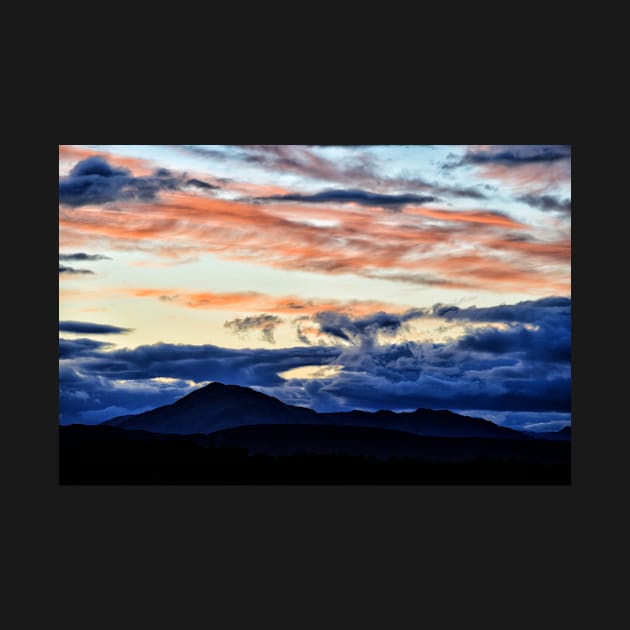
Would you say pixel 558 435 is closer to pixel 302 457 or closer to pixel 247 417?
pixel 302 457

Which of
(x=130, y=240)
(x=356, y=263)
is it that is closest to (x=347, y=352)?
(x=356, y=263)

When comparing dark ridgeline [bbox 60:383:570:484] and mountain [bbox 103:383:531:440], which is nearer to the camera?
dark ridgeline [bbox 60:383:570:484]

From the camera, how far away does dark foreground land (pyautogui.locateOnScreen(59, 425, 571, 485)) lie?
14.2 metres

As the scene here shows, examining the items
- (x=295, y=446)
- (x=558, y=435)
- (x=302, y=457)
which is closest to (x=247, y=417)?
(x=295, y=446)

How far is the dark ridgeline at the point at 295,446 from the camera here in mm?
14188

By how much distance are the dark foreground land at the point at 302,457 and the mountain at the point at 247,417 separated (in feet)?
0.28

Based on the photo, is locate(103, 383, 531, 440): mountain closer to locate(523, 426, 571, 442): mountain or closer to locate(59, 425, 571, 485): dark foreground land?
locate(59, 425, 571, 485): dark foreground land

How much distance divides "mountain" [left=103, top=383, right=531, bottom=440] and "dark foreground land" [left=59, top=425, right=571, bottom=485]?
85 millimetres

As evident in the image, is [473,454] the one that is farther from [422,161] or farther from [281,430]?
[422,161]

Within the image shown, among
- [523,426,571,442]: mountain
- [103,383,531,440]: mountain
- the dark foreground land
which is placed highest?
[103,383,531,440]: mountain

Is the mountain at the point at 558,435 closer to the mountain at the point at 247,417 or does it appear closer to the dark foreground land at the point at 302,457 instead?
the dark foreground land at the point at 302,457

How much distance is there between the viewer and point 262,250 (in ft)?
47.3

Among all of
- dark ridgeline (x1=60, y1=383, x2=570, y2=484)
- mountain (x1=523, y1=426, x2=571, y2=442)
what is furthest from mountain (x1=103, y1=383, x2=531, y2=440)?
mountain (x1=523, y1=426, x2=571, y2=442)

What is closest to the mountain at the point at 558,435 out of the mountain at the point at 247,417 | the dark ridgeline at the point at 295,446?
the dark ridgeline at the point at 295,446
